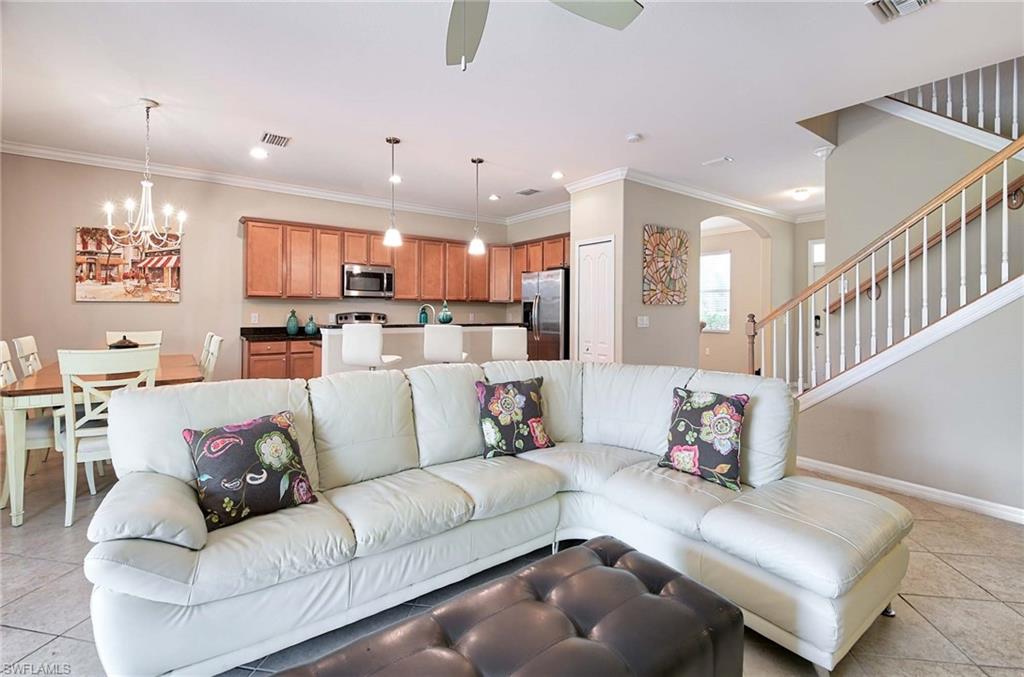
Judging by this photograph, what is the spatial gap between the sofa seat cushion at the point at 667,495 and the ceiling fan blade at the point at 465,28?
2053 millimetres

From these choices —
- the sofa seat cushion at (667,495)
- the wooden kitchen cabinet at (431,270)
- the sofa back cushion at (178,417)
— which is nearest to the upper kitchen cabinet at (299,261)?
the wooden kitchen cabinet at (431,270)

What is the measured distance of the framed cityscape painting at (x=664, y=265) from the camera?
5.36m

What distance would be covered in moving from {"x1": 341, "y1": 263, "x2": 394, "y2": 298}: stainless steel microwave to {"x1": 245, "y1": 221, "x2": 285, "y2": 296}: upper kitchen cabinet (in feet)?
2.51

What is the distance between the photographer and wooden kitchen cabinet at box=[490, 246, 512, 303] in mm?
7410

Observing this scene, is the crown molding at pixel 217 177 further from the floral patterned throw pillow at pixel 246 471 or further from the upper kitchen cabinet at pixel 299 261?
the floral patterned throw pillow at pixel 246 471

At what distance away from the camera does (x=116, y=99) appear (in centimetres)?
357

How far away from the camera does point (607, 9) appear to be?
6.26ft

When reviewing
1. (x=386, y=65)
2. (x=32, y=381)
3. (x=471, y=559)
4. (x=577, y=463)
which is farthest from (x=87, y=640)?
(x=386, y=65)

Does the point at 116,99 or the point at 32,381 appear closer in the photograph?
the point at 32,381

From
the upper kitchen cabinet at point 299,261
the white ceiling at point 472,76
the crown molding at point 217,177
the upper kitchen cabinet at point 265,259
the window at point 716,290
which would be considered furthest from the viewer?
the window at point 716,290

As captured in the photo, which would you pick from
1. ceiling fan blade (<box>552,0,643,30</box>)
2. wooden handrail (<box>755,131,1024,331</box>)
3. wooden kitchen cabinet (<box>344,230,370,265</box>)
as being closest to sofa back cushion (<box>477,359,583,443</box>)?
ceiling fan blade (<box>552,0,643,30</box>)

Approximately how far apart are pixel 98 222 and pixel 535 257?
16.7 ft

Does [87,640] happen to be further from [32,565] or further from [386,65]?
[386,65]

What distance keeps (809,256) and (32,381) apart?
877cm
